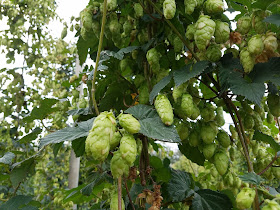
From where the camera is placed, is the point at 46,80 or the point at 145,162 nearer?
the point at 145,162

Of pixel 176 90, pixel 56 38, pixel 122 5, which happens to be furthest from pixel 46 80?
pixel 176 90

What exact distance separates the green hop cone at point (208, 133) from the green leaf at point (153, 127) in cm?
20

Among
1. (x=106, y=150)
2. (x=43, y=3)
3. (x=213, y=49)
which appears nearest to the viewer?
(x=106, y=150)

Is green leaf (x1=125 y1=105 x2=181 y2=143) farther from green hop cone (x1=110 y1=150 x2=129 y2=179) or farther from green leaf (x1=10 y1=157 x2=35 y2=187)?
green leaf (x1=10 y1=157 x2=35 y2=187)

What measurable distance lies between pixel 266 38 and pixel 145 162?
55cm

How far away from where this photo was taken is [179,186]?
1000mm

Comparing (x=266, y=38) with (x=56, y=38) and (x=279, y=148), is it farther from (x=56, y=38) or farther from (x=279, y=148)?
(x=56, y=38)

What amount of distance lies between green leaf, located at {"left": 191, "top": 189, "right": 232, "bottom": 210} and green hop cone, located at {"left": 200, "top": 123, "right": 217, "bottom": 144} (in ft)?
0.67

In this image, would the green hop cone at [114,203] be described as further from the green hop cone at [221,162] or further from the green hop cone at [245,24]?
the green hop cone at [245,24]

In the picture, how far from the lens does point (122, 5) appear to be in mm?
1083

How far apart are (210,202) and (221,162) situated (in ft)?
0.55

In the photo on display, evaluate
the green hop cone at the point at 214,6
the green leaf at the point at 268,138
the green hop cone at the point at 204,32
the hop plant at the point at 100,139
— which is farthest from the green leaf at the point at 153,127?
the green leaf at the point at 268,138

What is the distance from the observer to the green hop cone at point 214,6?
0.78m

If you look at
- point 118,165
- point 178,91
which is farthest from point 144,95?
point 118,165
